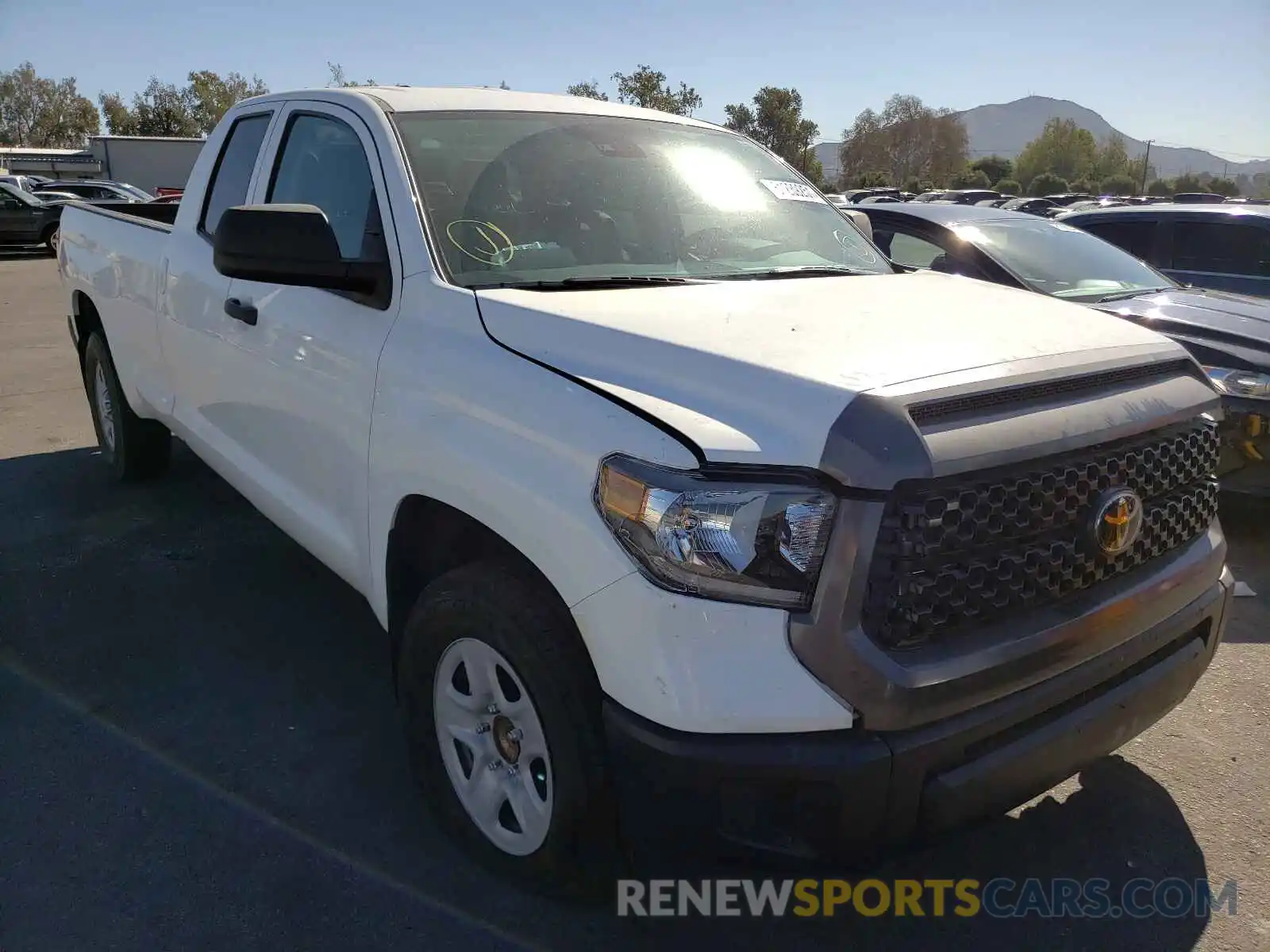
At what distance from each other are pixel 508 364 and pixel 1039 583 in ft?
4.09

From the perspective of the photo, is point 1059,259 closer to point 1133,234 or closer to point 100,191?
point 1133,234

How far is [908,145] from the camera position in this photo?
96812mm

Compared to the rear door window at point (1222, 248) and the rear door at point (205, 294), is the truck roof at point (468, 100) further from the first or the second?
the rear door window at point (1222, 248)

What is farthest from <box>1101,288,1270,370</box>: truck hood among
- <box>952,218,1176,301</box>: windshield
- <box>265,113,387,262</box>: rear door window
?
<box>265,113,387,262</box>: rear door window

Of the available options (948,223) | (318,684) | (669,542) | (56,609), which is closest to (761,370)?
(669,542)

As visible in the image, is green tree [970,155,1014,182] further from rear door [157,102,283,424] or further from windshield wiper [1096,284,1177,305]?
rear door [157,102,283,424]

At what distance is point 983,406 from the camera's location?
6.72 ft

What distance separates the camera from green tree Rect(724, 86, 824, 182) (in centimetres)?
6325

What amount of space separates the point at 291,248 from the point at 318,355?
435mm

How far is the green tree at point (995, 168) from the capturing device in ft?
238

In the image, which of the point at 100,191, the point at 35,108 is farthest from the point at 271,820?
the point at 35,108

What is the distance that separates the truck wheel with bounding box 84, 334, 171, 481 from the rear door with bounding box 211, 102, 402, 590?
1.96 metres

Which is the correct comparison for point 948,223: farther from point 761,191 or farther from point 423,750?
point 423,750

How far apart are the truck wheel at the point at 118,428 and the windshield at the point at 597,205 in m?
3.13
